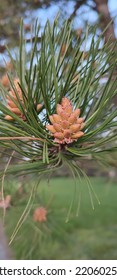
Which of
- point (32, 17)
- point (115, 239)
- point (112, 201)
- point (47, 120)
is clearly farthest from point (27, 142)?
point (112, 201)

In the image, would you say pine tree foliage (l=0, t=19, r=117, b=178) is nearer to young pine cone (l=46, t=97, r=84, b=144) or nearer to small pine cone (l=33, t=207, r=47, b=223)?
young pine cone (l=46, t=97, r=84, b=144)

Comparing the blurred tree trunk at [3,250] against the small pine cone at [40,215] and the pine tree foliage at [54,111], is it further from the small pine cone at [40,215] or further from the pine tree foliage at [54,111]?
the pine tree foliage at [54,111]

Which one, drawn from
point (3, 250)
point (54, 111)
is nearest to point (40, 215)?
point (3, 250)

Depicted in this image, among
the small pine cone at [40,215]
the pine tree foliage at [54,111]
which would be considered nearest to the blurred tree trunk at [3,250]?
the small pine cone at [40,215]

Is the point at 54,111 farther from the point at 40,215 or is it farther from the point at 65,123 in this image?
the point at 40,215

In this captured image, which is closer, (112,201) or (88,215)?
(88,215)

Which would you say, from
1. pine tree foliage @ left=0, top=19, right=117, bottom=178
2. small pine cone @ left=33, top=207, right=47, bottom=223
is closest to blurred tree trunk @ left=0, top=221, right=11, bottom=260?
small pine cone @ left=33, top=207, right=47, bottom=223

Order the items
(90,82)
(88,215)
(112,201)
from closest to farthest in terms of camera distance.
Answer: (90,82) < (88,215) < (112,201)
